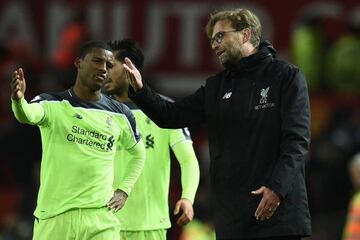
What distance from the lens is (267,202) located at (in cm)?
698

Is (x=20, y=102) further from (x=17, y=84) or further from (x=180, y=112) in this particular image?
(x=180, y=112)

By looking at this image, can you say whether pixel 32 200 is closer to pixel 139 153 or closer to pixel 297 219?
pixel 139 153

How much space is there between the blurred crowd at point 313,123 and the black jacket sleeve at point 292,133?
225 inches

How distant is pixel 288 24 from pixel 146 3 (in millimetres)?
1890

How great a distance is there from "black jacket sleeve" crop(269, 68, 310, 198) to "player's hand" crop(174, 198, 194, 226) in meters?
1.37

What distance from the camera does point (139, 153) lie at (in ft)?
26.8

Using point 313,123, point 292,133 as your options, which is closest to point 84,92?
point 292,133

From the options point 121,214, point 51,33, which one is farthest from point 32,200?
point 121,214

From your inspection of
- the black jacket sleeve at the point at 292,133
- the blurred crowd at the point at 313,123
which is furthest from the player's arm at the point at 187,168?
the blurred crowd at the point at 313,123

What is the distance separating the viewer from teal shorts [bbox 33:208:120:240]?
7.65 m

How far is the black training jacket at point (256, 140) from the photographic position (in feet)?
23.4

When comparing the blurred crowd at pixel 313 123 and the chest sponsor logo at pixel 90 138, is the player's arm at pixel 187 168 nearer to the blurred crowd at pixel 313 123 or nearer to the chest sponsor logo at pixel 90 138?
the chest sponsor logo at pixel 90 138

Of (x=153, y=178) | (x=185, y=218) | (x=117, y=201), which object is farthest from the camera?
(x=153, y=178)

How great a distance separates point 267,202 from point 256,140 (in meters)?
0.47
